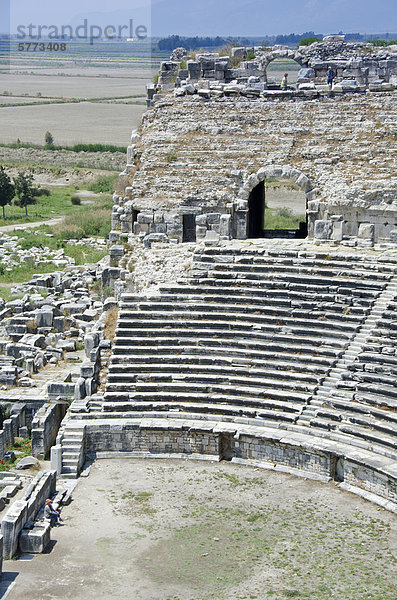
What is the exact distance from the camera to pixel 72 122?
100562mm

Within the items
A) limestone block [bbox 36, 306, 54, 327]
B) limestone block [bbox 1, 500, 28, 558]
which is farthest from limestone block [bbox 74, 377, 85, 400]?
limestone block [bbox 36, 306, 54, 327]

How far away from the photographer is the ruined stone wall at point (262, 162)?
2497cm

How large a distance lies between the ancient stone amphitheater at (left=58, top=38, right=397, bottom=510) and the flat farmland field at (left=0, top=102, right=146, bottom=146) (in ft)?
184

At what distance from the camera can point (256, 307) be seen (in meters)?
22.3

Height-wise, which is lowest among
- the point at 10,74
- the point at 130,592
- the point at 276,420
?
the point at 130,592

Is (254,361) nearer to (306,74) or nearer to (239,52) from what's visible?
(306,74)

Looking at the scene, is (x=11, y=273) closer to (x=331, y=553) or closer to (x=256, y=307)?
(x=256, y=307)

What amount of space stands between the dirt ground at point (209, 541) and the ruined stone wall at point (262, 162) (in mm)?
7902

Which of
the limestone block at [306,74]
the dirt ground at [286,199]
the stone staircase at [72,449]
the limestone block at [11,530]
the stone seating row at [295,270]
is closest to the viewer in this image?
the limestone block at [11,530]

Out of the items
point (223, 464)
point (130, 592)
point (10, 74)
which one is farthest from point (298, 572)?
point (10, 74)

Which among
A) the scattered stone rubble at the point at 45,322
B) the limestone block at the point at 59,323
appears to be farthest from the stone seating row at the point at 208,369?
the limestone block at the point at 59,323

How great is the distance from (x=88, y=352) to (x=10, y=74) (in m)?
158

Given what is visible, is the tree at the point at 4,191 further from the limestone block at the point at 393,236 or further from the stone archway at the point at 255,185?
the limestone block at the point at 393,236

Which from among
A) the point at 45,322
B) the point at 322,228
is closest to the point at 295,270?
the point at 322,228
